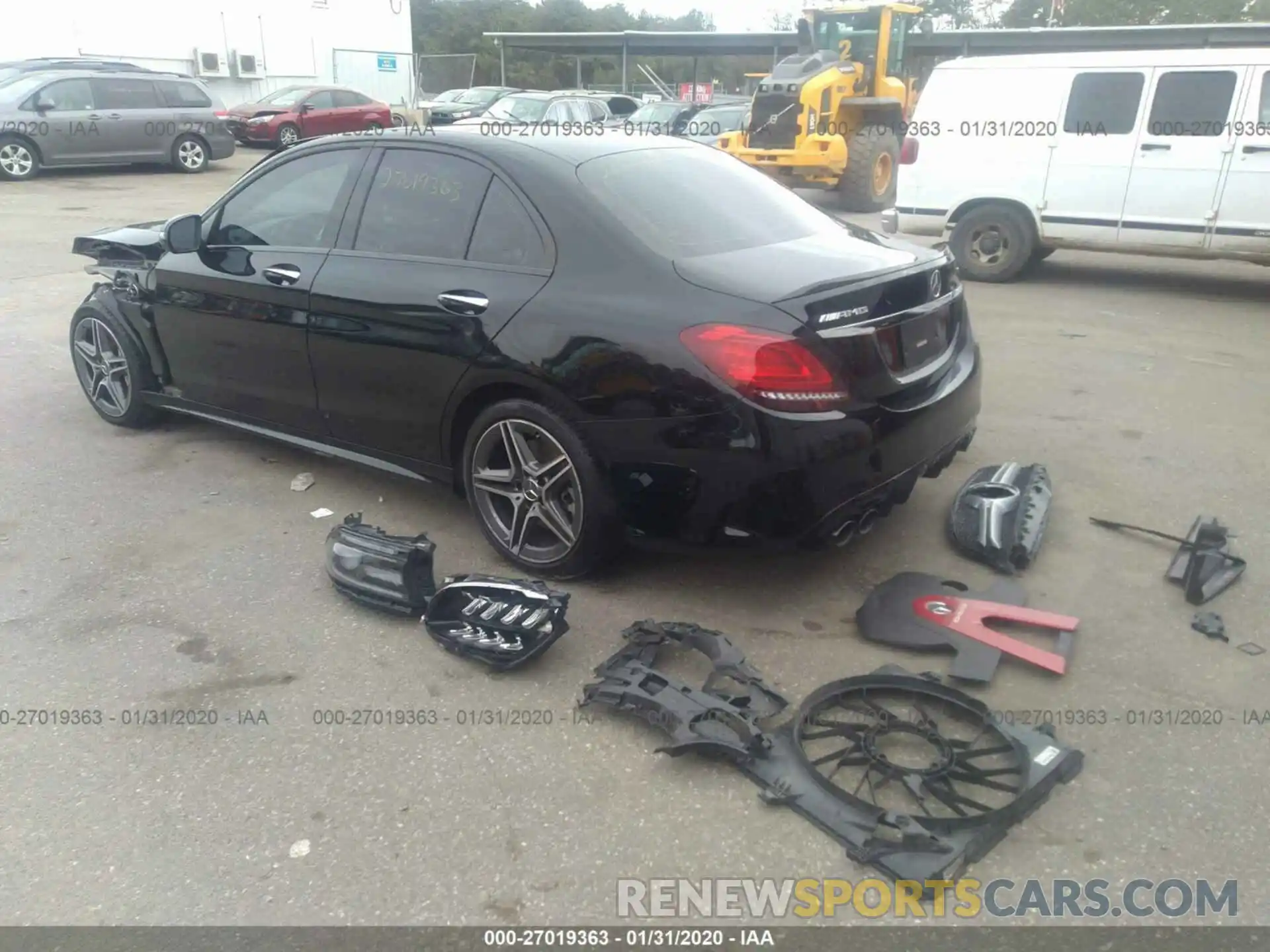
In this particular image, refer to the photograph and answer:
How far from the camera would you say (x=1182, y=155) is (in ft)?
27.8

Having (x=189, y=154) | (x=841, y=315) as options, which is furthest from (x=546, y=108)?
(x=841, y=315)

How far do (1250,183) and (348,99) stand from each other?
19756mm

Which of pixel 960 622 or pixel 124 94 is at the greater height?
pixel 124 94

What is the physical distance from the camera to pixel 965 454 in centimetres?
506

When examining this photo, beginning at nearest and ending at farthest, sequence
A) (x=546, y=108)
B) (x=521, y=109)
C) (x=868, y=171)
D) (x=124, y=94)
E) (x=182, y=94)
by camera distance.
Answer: (x=868, y=171) → (x=546, y=108) → (x=521, y=109) → (x=124, y=94) → (x=182, y=94)

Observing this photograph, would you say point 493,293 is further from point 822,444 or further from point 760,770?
point 760,770

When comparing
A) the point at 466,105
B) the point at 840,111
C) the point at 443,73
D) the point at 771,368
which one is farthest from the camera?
the point at 443,73

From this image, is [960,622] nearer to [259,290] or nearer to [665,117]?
[259,290]

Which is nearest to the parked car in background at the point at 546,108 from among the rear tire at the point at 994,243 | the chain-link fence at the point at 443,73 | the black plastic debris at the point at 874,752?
the rear tire at the point at 994,243

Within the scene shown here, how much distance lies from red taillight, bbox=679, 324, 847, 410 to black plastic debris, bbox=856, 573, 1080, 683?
2.73 feet

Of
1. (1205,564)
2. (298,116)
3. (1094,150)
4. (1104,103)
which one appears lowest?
(298,116)

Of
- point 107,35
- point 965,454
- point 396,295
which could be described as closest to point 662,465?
point 396,295

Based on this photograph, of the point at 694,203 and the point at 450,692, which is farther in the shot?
the point at 694,203

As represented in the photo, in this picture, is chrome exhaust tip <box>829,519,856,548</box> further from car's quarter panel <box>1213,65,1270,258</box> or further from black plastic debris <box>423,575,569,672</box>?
car's quarter panel <box>1213,65,1270,258</box>
